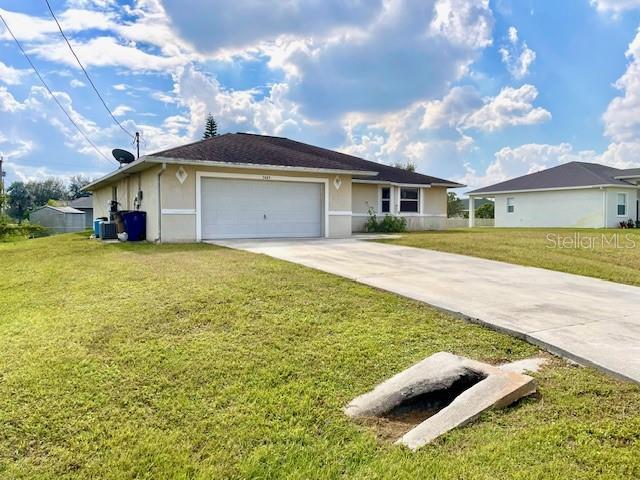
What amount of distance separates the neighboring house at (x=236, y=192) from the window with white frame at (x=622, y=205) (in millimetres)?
18687

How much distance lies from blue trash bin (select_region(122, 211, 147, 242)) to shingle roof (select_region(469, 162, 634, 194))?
23551mm

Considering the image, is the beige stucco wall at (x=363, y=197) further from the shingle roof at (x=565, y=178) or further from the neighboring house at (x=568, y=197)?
the shingle roof at (x=565, y=178)

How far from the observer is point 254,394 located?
139 inches

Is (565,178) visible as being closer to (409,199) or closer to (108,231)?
(409,199)

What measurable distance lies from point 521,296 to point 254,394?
4.68 metres

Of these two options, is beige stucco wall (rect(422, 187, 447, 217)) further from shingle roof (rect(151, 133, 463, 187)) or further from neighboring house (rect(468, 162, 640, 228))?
neighboring house (rect(468, 162, 640, 228))

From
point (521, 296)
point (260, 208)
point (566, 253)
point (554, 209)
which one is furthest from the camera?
point (554, 209)

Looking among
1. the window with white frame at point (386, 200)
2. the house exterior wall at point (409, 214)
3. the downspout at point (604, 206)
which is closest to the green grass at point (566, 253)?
the house exterior wall at point (409, 214)

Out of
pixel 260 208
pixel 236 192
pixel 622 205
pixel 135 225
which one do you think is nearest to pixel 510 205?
pixel 622 205

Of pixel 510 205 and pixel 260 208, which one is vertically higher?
pixel 510 205

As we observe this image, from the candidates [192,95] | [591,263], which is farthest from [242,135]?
[591,263]

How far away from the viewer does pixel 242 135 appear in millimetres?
19719

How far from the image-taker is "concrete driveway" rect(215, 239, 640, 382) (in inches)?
171

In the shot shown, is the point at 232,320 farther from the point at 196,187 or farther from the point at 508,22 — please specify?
the point at 508,22
